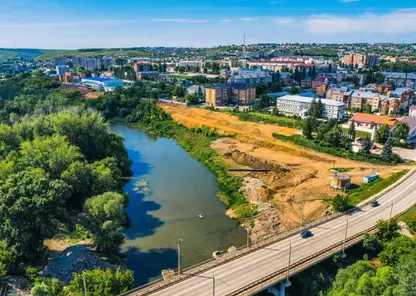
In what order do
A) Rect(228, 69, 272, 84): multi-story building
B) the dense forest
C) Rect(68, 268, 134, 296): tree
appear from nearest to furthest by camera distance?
1. Rect(68, 268, 134, 296): tree
2. the dense forest
3. Rect(228, 69, 272, 84): multi-story building

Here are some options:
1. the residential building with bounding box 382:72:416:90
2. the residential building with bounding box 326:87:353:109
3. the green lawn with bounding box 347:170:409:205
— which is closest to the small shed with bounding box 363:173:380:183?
the green lawn with bounding box 347:170:409:205

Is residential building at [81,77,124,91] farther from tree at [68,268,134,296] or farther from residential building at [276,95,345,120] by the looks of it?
tree at [68,268,134,296]

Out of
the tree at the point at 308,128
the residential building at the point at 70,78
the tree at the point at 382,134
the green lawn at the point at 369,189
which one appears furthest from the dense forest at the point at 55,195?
the residential building at the point at 70,78

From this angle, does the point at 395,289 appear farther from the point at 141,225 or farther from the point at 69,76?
the point at 69,76

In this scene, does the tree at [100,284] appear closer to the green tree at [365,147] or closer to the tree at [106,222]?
the tree at [106,222]

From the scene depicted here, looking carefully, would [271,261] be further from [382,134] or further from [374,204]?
[382,134]

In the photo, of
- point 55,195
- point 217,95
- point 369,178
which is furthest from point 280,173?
point 217,95

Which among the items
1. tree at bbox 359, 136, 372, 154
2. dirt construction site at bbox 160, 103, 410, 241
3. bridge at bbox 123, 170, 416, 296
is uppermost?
tree at bbox 359, 136, 372, 154

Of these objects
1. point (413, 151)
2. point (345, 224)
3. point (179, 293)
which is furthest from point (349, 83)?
point (179, 293)
